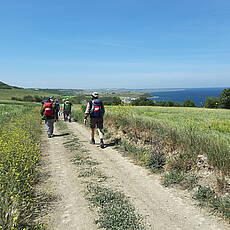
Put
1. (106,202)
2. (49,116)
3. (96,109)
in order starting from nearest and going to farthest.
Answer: (106,202) → (96,109) → (49,116)

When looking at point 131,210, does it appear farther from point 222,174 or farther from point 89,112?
point 89,112

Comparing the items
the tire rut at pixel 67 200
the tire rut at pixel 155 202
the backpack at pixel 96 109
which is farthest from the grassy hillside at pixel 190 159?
the tire rut at pixel 67 200

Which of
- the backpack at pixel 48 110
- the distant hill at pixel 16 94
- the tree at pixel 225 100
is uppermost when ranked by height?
the distant hill at pixel 16 94

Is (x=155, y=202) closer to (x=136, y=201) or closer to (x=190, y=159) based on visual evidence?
(x=136, y=201)

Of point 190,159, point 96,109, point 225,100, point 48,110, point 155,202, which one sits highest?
point 96,109

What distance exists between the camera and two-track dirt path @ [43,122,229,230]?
339 centimetres

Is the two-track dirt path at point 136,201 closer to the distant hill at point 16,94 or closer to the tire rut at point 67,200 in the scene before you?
the tire rut at point 67,200

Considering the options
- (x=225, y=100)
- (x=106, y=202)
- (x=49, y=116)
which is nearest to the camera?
(x=106, y=202)

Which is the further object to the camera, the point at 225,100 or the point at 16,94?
the point at 16,94

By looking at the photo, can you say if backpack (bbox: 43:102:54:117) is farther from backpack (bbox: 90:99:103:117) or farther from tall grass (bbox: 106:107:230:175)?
tall grass (bbox: 106:107:230:175)

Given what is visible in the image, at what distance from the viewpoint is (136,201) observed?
4.14m

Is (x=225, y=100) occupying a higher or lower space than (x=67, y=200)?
lower

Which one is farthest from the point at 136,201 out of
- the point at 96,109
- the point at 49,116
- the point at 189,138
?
the point at 49,116

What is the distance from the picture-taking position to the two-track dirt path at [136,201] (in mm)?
3391
